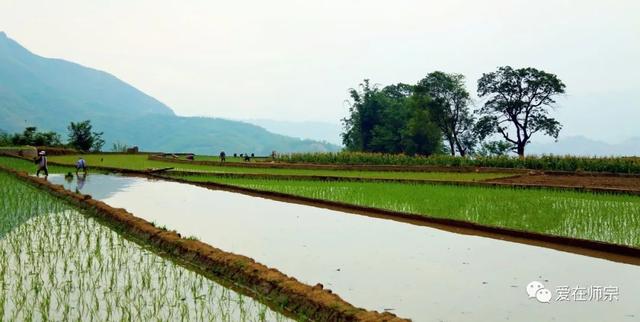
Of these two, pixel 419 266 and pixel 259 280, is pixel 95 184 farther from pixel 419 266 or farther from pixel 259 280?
pixel 419 266

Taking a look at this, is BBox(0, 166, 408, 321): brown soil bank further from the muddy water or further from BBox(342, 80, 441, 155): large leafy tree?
BBox(342, 80, 441, 155): large leafy tree

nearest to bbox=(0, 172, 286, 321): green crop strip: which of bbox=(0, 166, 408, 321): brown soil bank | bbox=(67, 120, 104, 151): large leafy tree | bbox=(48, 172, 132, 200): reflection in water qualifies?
bbox=(0, 166, 408, 321): brown soil bank

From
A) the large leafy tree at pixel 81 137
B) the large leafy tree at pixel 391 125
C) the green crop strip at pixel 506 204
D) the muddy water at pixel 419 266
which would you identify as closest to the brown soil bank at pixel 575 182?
the green crop strip at pixel 506 204

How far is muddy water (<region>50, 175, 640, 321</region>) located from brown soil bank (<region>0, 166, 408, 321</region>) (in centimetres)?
46

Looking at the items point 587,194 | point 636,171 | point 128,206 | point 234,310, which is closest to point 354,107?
point 636,171

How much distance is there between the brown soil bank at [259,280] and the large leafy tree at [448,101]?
40725 millimetres

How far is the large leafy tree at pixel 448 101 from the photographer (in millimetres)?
48156

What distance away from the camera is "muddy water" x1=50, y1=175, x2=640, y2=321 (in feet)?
18.1

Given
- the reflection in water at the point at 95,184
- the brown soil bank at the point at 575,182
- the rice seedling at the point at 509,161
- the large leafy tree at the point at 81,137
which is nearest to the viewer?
the reflection in water at the point at 95,184

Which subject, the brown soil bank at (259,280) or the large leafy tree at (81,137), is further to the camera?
the large leafy tree at (81,137)

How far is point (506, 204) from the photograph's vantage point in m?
14.0

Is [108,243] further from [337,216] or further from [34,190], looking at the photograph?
[34,190]

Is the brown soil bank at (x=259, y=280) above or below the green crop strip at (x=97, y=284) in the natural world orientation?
above

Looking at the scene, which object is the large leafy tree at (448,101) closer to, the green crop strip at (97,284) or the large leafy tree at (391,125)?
the large leafy tree at (391,125)
